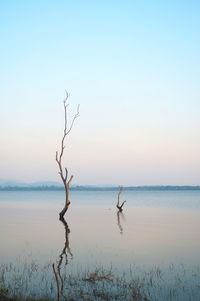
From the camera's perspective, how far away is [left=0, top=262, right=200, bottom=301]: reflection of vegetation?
35.1 ft

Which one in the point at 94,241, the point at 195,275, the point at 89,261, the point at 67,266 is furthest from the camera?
the point at 94,241

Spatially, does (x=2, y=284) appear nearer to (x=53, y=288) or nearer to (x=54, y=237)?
(x=53, y=288)

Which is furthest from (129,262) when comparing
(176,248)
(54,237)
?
(54,237)

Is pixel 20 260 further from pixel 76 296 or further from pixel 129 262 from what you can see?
pixel 76 296

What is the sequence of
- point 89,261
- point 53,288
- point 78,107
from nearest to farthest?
point 53,288 → point 89,261 → point 78,107

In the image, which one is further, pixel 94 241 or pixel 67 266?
pixel 94 241

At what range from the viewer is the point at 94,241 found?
76.6ft

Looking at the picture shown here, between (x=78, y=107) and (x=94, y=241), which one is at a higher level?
(x=78, y=107)

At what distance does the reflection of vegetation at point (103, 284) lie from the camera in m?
10.7

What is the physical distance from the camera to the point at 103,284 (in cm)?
1199

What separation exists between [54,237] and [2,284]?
13395mm

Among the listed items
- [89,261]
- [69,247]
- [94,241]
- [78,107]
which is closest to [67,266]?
[89,261]

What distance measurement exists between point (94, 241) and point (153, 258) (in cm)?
686

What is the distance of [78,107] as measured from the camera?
33188 mm
